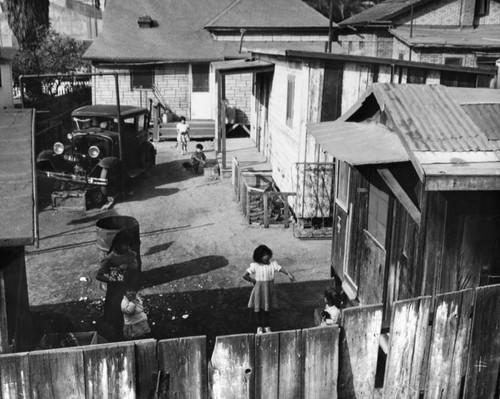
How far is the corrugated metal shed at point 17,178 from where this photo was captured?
4492 mm

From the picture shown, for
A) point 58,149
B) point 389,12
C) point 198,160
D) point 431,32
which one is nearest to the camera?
point 58,149

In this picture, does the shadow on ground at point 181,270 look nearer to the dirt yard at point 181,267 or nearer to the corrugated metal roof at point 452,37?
the dirt yard at point 181,267

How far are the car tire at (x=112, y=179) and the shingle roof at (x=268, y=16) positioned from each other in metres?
15.1

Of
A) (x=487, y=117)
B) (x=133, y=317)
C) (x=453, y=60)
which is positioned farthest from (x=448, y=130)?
(x=453, y=60)

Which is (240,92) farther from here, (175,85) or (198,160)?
(198,160)

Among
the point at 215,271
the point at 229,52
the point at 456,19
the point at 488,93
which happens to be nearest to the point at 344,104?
the point at 215,271

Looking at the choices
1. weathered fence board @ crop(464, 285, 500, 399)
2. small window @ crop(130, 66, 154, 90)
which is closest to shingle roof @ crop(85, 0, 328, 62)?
small window @ crop(130, 66, 154, 90)

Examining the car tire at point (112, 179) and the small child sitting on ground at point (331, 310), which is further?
the car tire at point (112, 179)

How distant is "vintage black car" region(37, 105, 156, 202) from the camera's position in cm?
1481

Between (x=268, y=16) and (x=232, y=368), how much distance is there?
26752mm

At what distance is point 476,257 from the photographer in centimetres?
572

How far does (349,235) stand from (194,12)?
2589 cm

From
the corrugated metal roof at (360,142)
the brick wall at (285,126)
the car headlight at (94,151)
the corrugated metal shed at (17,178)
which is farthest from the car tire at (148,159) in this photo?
the corrugated metal shed at (17,178)

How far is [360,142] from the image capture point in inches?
251
